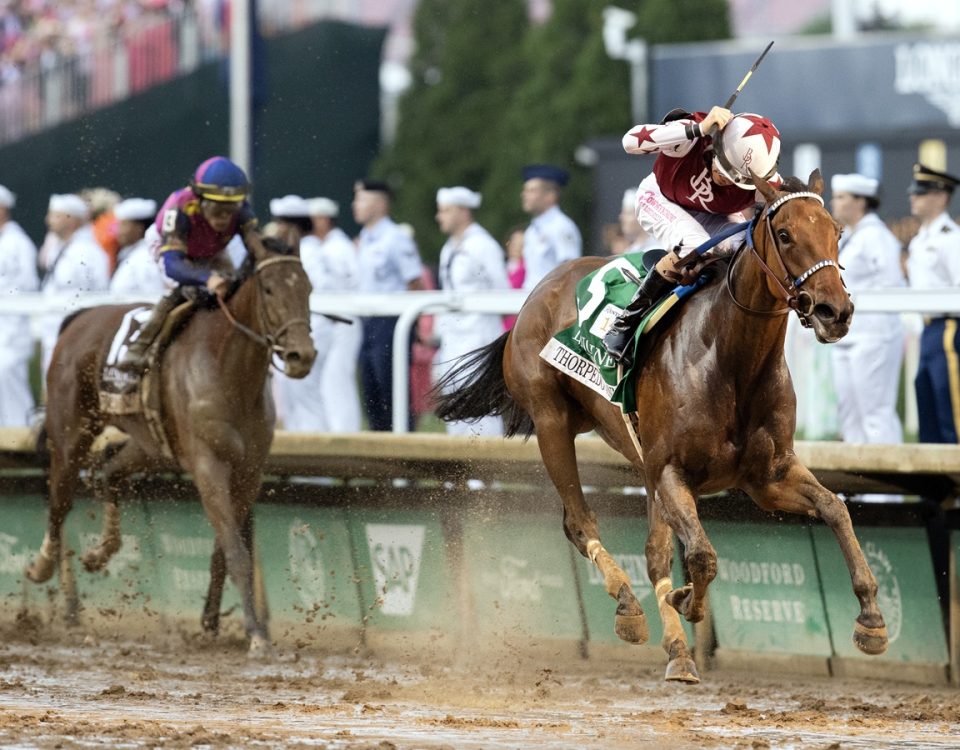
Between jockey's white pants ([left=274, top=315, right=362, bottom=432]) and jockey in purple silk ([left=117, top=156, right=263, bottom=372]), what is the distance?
1454mm

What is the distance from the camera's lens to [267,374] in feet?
30.5

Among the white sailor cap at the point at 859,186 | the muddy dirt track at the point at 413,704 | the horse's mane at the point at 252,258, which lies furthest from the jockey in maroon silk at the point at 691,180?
the white sailor cap at the point at 859,186

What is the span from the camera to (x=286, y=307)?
29.6ft

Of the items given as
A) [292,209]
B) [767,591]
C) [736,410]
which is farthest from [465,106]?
[736,410]

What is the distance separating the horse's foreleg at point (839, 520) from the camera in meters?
6.48

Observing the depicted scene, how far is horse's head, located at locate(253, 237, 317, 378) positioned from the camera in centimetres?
891

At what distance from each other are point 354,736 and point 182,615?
13.5 feet

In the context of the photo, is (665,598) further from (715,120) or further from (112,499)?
(112,499)

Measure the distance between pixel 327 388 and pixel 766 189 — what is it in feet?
16.3

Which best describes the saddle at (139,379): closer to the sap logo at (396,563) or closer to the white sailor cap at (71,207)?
the sap logo at (396,563)

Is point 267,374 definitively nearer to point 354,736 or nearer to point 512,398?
point 512,398

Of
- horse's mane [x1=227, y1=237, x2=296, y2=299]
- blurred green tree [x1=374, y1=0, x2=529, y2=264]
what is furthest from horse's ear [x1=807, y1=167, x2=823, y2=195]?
blurred green tree [x1=374, y1=0, x2=529, y2=264]

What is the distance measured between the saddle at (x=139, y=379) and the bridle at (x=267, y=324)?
0.36 metres

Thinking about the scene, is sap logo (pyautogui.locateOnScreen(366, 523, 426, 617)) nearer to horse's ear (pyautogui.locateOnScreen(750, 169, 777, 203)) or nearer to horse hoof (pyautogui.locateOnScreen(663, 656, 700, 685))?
horse hoof (pyautogui.locateOnScreen(663, 656, 700, 685))
